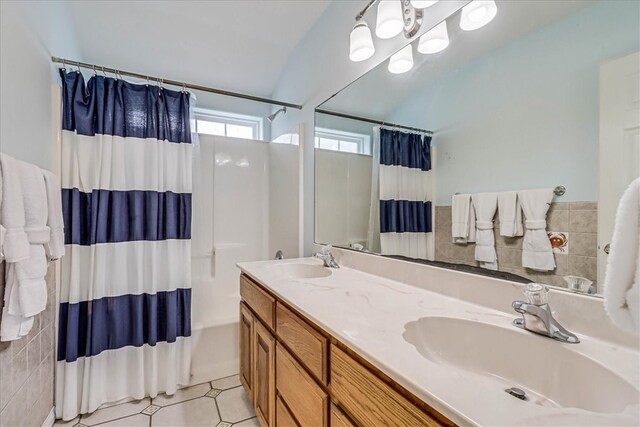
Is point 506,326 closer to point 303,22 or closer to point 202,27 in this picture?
point 303,22

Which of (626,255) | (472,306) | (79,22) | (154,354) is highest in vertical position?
(79,22)

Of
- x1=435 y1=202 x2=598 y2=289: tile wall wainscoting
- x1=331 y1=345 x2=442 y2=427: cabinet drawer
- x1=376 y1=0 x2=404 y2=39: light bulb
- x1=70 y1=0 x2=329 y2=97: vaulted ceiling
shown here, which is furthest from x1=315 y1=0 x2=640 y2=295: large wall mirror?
x1=70 y1=0 x2=329 y2=97: vaulted ceiling

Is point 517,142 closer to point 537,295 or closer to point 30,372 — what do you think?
point 537,295

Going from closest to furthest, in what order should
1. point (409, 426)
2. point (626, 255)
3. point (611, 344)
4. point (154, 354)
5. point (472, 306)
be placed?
point (626, 255), point (409, 426), point (611, 344), point (472, 306), point (154, 354)

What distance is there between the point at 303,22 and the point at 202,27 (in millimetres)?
703

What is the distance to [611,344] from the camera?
63cm

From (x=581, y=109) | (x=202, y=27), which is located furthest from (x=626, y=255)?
(x=202, y=27)

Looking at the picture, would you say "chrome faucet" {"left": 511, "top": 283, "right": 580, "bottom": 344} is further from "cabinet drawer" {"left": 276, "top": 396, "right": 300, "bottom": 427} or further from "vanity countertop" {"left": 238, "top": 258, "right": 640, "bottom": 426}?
"cabinet drawer" {"left": 276, "top": 396, "right": 300, "bottom": 427}

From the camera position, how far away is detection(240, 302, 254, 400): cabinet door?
4.74 feet

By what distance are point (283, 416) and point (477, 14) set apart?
1622 millimetres

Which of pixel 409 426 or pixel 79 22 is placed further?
pixel 79 22

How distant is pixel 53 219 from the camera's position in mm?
1196

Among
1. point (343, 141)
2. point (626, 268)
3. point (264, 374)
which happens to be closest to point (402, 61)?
point (343, 141)

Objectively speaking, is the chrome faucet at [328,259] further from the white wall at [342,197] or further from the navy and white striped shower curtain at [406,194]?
the navy and white striped shower curtain at [406,194]
